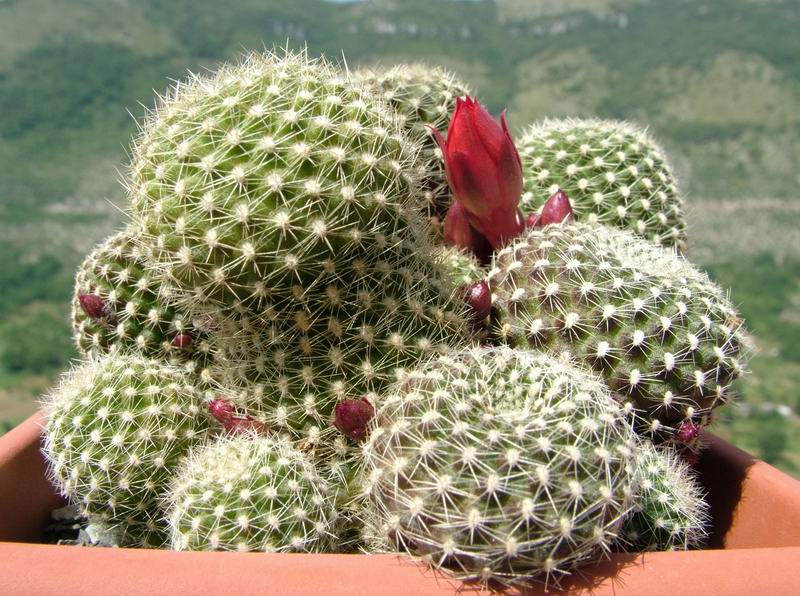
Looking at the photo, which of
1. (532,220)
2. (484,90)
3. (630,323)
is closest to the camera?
(630,323)

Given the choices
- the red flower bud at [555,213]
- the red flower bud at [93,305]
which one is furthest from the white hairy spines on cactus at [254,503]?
the red flower bud at [555,213]

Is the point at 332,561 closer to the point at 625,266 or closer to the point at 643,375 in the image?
the point at 643,375

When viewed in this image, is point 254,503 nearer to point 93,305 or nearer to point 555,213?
point 93,305

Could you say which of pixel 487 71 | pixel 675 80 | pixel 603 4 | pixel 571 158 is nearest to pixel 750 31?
pixel 675 80

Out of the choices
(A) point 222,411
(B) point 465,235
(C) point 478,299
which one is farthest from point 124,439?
(B) point 465,235

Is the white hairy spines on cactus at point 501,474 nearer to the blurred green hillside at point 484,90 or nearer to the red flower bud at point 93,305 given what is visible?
the red flower bud at point 93,305
